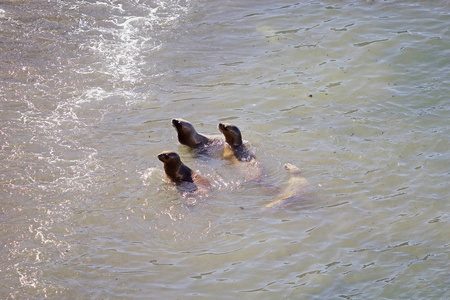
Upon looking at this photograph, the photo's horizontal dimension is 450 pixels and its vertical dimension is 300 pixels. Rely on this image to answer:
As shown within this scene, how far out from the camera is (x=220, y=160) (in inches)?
318

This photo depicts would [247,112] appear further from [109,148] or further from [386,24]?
[386,24]

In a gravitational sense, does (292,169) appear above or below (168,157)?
below

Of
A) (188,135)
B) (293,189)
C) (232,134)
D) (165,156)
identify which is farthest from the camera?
(188,135)

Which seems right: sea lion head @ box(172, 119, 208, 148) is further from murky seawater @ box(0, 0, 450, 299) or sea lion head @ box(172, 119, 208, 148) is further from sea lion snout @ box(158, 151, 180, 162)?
sea lion snout @ box(158, 151, 180, 162)

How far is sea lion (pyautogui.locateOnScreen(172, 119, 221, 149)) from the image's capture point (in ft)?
26.2

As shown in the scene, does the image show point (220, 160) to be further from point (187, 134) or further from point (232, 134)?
point (187, 134)

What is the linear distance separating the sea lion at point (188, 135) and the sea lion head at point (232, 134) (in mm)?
372

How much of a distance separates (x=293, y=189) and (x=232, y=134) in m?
1.29

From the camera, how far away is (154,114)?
352 inches

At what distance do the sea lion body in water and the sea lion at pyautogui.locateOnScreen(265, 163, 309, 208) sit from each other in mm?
461

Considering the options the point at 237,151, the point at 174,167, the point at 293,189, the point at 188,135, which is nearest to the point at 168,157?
the point at 174,167

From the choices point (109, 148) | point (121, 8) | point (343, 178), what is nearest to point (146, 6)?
point (121, 8)

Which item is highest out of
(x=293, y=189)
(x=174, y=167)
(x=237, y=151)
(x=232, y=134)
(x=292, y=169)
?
(x=232, y=134)

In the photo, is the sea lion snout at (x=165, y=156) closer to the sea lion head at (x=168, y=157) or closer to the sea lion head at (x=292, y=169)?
A: the sea lion head at (x=168, y=157)
